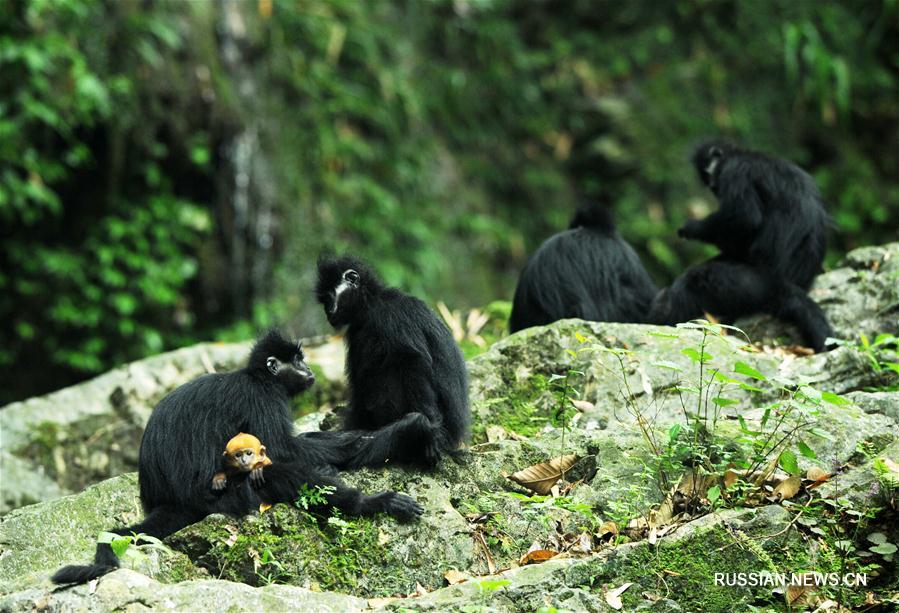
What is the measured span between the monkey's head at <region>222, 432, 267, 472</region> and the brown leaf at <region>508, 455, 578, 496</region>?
1279 millimetres

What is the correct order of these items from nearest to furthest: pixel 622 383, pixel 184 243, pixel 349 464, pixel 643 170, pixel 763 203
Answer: pixel 349 464 < pixel 622 383 < pixel 763 203 < pixel 184 243 < pixel 643 170

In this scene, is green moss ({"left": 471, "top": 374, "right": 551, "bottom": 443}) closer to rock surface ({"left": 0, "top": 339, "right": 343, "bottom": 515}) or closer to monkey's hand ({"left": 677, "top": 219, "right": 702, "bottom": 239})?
rock surface ({"left": 0, "top": 339, "right": 343, "bottom": 515})

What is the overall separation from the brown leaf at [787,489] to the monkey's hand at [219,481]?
2571 mm

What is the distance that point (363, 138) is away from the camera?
1509 centimetres

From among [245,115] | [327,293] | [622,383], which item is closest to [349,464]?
[327,293]

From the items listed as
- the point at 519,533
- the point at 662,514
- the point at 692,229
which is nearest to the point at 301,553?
the point at 519,533

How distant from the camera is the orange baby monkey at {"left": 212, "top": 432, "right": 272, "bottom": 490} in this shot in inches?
188

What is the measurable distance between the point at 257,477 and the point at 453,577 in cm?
106

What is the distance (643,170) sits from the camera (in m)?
15.6

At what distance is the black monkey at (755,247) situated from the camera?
7871mm

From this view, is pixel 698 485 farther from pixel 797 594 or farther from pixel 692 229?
pixel 692 229

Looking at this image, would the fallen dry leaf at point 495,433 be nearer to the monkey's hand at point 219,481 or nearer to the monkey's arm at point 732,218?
the monkey's hand at point 219,481

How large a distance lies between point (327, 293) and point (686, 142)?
437 inches

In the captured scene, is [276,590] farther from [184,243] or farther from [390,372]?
[184,243]
